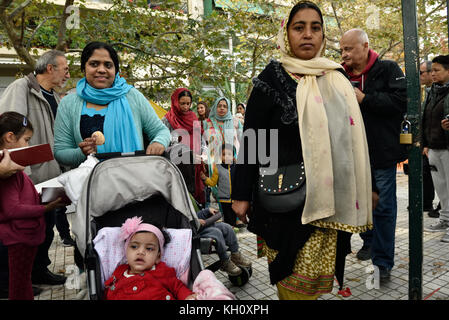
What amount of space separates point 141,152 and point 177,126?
3.34 metres

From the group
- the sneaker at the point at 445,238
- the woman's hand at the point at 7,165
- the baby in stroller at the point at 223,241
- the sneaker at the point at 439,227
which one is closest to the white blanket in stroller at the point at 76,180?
the woman's hand at the point at 7,165

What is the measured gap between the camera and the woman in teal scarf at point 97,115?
268 cm

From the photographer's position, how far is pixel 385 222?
10.4 ft

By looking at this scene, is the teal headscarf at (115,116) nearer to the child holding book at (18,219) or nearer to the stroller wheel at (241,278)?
the child holding book at (18,219)

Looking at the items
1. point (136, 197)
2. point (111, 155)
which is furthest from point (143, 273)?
point (111, 155)

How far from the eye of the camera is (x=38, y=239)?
260 centimetres

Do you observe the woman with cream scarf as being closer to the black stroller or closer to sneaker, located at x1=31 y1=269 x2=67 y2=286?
the black stroller

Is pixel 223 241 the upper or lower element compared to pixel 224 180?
lower

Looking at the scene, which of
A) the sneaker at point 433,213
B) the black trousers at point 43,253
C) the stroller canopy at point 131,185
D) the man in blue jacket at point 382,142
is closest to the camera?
the stroller canopy at point 131,185

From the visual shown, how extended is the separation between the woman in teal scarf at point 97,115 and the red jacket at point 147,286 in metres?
0.97

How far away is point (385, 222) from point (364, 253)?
0.83 meters

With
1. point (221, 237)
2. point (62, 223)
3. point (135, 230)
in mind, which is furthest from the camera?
point (62, 223)

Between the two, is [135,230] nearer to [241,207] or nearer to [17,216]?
[241,207]

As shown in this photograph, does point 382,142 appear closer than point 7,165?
No
